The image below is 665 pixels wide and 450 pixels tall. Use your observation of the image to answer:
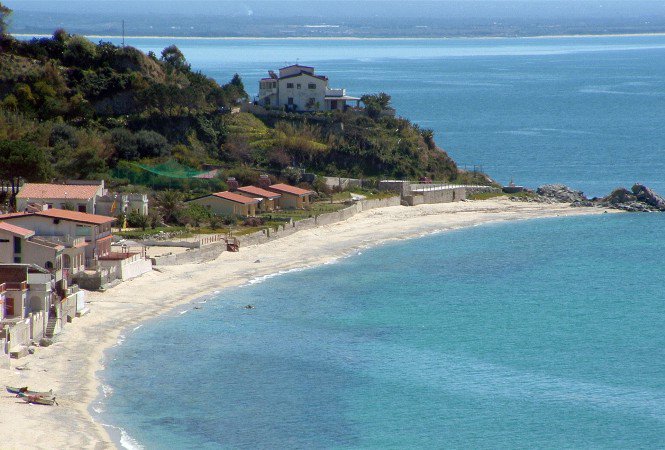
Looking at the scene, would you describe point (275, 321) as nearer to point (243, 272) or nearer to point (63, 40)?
point (243, 272)

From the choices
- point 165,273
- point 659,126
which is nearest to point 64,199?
point 165,273

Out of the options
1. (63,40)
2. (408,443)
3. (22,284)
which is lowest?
(408,443)

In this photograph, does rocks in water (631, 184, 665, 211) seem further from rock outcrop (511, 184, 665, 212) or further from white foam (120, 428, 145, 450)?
white foam (120, 428, 145, 450)

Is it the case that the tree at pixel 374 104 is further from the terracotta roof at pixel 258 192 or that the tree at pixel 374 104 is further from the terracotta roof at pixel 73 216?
the terracotta roof at pixel 73 216

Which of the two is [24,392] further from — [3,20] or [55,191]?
[3,20]

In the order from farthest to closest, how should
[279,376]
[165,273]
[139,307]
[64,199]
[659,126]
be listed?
1. [659,126]
2. [64,199]
3. [165,273]
4. [139,307]
5. [279,376]

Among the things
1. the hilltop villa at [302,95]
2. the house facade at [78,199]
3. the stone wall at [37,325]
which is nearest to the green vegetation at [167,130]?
the hilltop villa at [302,95]
